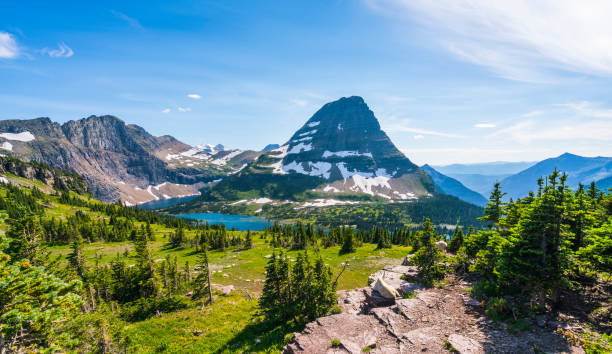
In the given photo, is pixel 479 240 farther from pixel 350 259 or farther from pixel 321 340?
pixel 350 259

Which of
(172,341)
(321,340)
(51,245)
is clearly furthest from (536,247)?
(51,245)

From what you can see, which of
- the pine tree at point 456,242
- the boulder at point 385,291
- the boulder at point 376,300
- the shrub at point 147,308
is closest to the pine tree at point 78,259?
the shrub at point 147,308

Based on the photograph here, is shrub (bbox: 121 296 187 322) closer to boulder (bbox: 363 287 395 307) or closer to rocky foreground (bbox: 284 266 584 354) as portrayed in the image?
rocky foreground (bbox: 284 266 584 354)

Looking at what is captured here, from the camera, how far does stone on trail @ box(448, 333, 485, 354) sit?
649 inches

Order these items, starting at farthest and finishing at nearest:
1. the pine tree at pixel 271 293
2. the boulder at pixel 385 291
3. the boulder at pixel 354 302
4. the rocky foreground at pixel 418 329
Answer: the pine tree at pixel 271 293 < the boulder at pixel 354 302 < the boulder at pixel 385 291 < the rocky foreground at pixel 418 329

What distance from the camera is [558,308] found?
19.4 meters

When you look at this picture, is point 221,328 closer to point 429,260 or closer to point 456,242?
point 429,260

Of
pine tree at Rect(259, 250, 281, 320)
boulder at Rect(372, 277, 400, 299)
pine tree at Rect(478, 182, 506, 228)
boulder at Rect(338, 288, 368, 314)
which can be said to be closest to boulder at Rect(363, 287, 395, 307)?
boulder at Rect(372, 277, 400, 299)

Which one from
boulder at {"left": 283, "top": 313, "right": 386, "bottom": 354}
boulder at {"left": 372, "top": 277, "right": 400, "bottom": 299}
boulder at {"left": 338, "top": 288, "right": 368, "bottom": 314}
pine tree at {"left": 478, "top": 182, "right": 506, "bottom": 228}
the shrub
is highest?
pine tree at {"left": 478, "top": 182, "right": 506, "bottom": 228}

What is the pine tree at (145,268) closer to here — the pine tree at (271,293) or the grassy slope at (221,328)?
the grassy slope at (221,328)

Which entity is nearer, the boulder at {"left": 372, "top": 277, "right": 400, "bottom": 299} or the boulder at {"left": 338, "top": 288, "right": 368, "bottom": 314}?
the boulder at {"left": 372, "top": 277, "right": 400, "bottom": 299}

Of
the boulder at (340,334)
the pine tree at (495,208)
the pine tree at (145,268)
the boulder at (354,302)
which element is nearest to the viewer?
the boulder at (340,334)

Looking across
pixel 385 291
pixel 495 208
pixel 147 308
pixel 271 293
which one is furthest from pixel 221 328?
pixel 495 208

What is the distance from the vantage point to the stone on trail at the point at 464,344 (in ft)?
54.1
